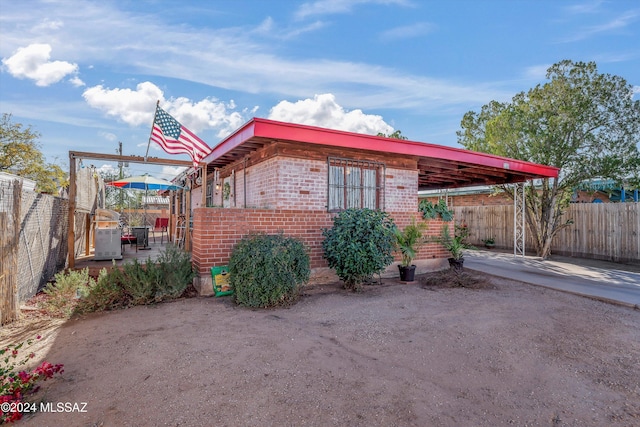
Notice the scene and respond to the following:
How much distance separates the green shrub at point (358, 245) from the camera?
5.75 m

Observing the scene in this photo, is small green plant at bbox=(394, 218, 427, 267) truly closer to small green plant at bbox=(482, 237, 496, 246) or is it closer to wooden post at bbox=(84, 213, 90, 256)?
wooden post at bbox=(84, 213, 90, 256)

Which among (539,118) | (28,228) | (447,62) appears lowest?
(28,228)

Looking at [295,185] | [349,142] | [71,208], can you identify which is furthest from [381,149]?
[71,208]

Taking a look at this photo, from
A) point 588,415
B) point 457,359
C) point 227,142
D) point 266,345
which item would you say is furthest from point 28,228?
point 588,415

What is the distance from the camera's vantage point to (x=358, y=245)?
5.73 m

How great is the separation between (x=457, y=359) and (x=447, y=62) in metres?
8.96

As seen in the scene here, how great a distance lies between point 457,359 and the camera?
325 centimetres

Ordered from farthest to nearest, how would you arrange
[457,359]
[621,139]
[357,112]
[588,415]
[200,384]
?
[357,112], [621,139], [457,359], [200,384], [588,415]

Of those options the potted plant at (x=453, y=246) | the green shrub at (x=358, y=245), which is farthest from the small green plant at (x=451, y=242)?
the green shrub at (x=358, y=245)

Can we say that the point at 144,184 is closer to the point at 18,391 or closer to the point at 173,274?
the point at 173,274

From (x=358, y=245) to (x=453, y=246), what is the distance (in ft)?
11.3

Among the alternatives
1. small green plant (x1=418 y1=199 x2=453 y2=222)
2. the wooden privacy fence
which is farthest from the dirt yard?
the wooden privacy fence

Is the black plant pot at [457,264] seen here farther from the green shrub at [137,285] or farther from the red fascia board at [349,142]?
the green shrub at [137,285]

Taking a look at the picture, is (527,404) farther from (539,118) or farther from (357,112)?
(357,112)
